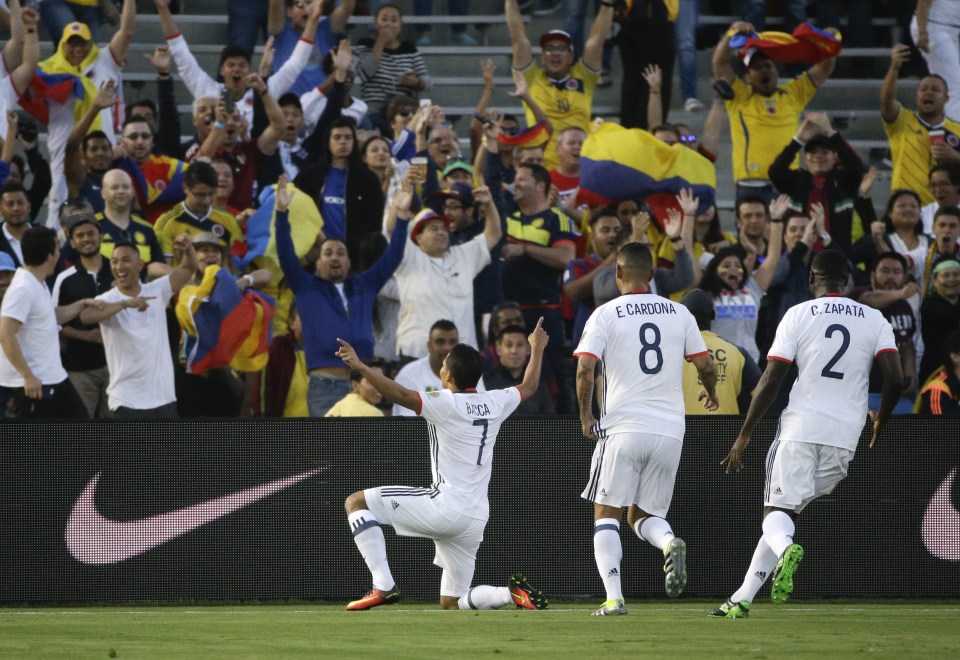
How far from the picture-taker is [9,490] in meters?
10.5

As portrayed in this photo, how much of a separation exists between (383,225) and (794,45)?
481cm

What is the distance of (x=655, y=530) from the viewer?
28.5ft

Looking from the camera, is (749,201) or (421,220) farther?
(749,201)

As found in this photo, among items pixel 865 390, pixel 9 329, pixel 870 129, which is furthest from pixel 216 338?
pixel 870 129

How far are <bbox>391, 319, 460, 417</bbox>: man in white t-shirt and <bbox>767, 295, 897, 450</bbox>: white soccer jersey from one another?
3394 millimetres

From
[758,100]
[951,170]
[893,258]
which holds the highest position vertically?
[758,100]

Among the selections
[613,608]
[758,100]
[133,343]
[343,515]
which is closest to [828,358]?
[613,608]

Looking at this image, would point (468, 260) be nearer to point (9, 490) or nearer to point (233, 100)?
point (233, 100)

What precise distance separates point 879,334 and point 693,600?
274 cm

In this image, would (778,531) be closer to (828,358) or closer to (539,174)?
(828,358)

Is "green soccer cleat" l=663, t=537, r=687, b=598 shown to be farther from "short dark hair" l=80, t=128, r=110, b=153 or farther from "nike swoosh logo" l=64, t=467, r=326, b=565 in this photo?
"short dark hair" l=80, t=128, r=110, b=153

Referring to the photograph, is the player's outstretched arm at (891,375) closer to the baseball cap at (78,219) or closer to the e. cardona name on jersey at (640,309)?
A: the e. cardona name on jersey at (640,309)

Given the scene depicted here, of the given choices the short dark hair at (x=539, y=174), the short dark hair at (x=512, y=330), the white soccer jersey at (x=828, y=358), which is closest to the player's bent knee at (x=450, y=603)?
the white soccer jersey at (x=828, y=358)

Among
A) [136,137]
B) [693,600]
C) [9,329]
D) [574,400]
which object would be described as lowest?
[693,600]
